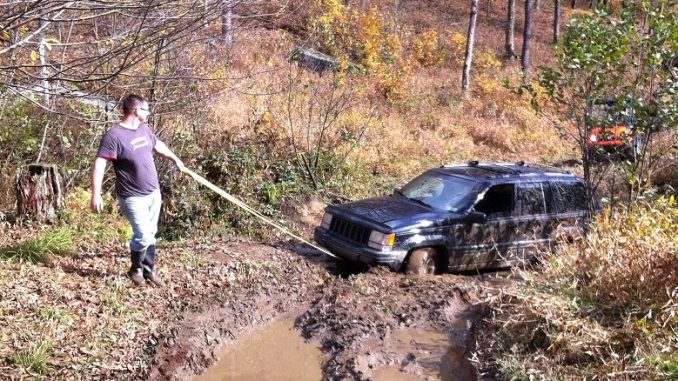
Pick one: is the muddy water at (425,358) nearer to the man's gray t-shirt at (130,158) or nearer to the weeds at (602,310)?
the weeds at (602,310)

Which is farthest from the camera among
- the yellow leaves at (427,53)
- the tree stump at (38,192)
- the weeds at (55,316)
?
the yellow leaves at (427,53)

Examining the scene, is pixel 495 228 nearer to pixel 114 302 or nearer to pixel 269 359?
pixel 269 359

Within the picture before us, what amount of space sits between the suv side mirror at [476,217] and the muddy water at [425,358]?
2187mm

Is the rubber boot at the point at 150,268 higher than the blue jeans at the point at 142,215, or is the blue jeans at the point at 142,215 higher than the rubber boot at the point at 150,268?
the blue jeans at the point at 142,215

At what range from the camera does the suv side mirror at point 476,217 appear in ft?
26.6

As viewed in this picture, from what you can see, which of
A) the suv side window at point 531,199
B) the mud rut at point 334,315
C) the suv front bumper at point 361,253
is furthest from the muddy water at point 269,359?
the suv side window at point 531,199

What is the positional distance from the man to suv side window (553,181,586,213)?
5.92 m

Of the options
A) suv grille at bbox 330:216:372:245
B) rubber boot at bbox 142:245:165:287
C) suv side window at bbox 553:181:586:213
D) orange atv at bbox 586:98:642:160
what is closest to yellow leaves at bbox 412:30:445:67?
suv side window at bbox 553:181:586:213

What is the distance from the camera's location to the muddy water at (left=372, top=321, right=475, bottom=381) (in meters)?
5.50

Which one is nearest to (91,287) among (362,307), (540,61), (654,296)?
(362,307)

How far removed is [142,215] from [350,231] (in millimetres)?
2838

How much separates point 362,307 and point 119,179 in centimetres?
285

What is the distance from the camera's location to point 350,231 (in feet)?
25.7

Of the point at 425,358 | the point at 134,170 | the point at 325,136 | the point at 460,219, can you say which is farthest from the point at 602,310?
the point at 325,136
